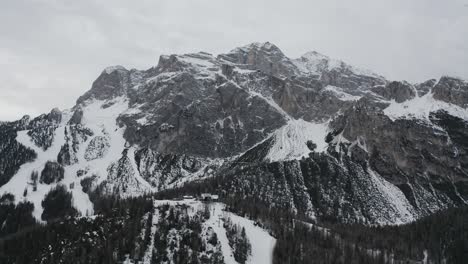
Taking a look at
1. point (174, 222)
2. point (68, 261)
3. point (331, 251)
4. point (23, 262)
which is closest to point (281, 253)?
point (331, 251)

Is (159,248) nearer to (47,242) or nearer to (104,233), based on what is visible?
(104,233)

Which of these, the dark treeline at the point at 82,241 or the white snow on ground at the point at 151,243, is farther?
the white snow on ground at the point at 151,243

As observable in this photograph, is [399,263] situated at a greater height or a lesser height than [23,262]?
greater

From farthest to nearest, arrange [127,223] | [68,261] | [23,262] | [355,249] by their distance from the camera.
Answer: [355,249] < [127,223] < [23,262] < [68,261]

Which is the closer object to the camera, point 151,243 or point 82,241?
point 82,241

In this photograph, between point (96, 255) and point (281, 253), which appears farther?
point (281, 253)

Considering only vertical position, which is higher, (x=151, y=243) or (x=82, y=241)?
(x=151, y=243)

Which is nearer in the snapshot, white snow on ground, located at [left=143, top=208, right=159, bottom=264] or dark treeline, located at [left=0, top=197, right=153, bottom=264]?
dark treeline, located at [left=0, top=197, right=153, bottom=264]

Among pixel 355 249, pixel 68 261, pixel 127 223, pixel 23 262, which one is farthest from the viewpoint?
pixel 355 249

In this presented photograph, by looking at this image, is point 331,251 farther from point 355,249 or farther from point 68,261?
point 68,261
